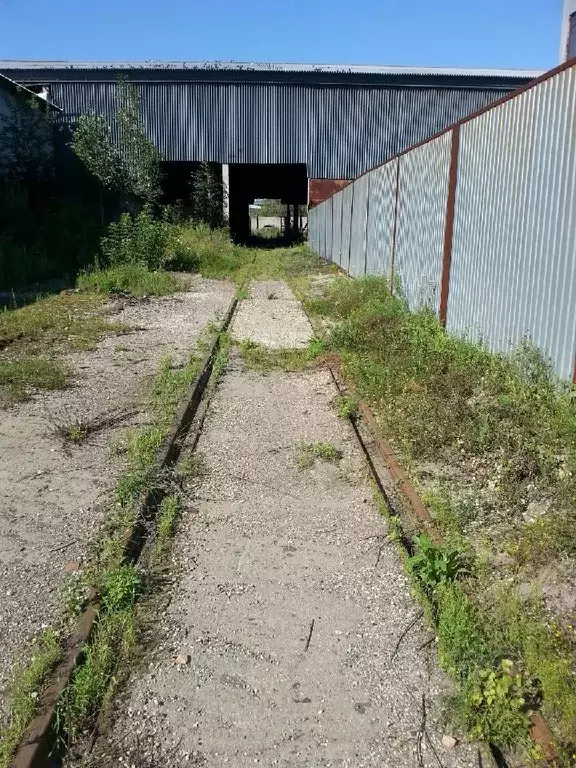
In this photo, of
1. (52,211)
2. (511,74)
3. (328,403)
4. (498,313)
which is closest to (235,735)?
(328,403)

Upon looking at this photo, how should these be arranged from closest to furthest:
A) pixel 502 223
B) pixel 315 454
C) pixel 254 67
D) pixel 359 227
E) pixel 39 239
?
pixel 315 454, pixel 502 223, pixel 359 227, pixel 39 239, pixel 254 67

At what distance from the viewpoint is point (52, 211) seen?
889 inches

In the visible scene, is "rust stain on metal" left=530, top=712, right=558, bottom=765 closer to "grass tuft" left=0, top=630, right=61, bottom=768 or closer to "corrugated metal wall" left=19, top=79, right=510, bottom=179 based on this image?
"grass tuft" left=0, top=630, right=61, bottom=768

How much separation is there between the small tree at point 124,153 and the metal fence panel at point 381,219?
34.9 ft

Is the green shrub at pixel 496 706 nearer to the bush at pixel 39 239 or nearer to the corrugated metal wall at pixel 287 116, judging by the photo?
the bush at pixel 39 239

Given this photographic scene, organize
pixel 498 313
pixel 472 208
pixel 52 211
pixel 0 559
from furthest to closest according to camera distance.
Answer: pixel 52 211 < pixel 472 208 < pixel 498 313 < pixel 0 559

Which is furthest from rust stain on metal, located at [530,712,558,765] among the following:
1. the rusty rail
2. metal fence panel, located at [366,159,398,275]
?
metal fence panel, located at [366,159,398,275]

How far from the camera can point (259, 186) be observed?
3778 centimetres

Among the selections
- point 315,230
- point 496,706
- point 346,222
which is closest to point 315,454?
point 496,706

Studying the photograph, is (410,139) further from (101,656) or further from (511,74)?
(101,656)

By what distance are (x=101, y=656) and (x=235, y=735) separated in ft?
→ 2.23

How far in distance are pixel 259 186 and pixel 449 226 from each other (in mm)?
31497

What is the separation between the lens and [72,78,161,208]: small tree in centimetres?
2236

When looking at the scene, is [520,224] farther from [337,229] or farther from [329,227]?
[329,227]
